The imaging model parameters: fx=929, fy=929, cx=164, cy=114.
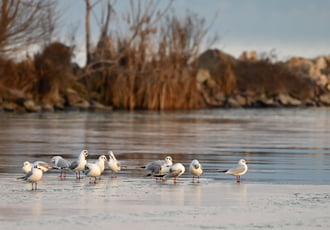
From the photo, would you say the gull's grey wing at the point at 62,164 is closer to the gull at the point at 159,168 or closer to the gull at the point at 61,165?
the gull at the point at 61,165

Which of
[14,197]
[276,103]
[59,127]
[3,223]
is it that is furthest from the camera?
[276,103]

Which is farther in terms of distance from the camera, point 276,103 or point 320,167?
point 276,103

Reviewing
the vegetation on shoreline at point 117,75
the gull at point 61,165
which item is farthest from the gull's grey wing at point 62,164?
the vegetation on shoreline at point 117,75

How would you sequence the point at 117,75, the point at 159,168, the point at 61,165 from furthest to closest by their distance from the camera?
the point at 117,75, the point at 61,165, the point at 159,168

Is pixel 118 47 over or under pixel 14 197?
over

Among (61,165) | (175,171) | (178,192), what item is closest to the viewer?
(178,192)

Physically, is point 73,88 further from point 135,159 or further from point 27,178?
point 27,178

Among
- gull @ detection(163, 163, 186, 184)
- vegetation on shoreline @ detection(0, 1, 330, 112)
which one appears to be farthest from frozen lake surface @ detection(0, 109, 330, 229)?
vegetation on shoreline @ detection(0, 1, 330, 112)

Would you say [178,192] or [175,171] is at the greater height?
[175,171]

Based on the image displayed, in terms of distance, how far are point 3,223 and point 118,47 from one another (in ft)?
169

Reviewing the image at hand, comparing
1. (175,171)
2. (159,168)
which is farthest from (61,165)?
(175,171)

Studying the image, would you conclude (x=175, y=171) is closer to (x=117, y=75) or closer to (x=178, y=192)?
(x=178, y=192)

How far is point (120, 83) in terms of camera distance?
2254 inches

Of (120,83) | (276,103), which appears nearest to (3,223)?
(120,83)
